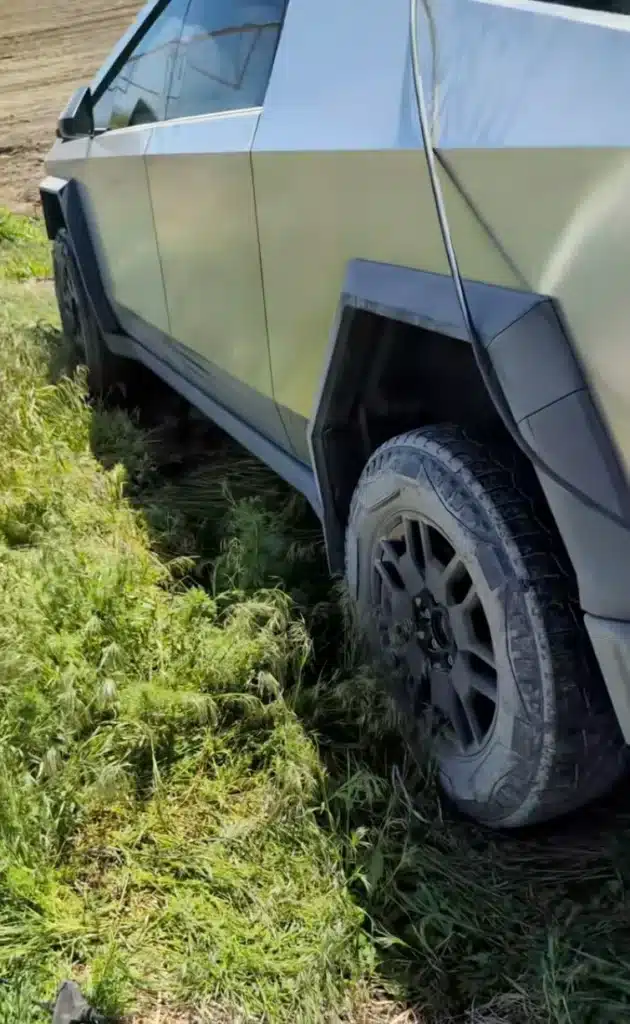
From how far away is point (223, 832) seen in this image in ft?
6.80

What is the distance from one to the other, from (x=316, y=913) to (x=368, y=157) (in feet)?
4.69

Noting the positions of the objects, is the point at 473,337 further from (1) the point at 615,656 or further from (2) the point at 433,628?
(2) the point at 433,628

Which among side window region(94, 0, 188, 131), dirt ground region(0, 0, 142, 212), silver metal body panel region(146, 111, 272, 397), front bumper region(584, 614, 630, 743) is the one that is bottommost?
dirt ground region(0, 0, 142, 212)

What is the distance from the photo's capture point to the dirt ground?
566 inches

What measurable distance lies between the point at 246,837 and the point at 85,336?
3.01m

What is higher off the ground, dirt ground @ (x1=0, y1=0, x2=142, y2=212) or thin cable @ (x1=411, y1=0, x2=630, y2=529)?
thin cable @ (x1=411, y1=0, x2=630, y2=529)

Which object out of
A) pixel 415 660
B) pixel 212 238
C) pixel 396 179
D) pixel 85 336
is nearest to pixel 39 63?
pixel 85 336

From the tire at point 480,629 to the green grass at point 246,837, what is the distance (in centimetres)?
Answer: 13

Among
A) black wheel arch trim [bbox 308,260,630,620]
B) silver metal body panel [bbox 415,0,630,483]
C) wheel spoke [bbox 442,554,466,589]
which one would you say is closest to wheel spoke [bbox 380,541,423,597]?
wheel spoke [bbox 442,554,466,589]

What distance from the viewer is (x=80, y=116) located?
410 centimetres

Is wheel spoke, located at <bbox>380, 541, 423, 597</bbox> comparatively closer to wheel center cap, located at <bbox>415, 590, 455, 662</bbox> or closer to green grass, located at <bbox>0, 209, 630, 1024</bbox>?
wheel center cap, located at <bbox>415, 590, 455, 662</bbox>

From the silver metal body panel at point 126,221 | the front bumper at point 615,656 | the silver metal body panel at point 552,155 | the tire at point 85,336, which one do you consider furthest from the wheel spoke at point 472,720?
the tire at point 85,336

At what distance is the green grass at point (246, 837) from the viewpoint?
1776 mm

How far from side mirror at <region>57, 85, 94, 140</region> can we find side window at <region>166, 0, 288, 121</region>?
914mm
